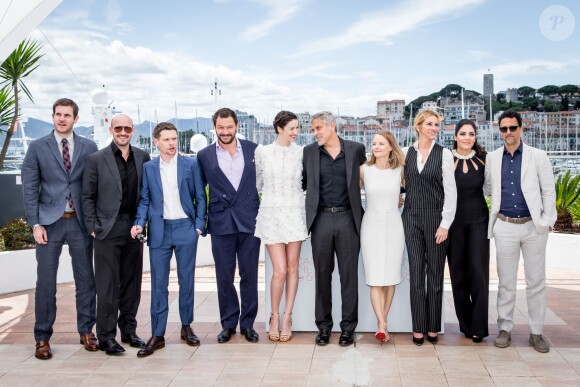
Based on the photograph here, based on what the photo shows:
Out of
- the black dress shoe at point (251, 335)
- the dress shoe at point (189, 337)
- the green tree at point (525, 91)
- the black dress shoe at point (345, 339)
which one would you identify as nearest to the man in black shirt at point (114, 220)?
the dress shoe at point (189, 337)

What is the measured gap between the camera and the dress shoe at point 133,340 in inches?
175

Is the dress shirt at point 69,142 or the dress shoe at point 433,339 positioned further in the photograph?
the dress shoe at point 433,339

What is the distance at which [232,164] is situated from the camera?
4430mm

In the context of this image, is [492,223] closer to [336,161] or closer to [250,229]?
[336,161]

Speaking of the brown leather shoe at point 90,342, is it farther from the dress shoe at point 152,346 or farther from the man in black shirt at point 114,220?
the dress shoe at point 152,346

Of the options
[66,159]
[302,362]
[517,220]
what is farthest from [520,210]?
[66,159]

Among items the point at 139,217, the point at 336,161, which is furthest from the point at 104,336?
the point at 336,161

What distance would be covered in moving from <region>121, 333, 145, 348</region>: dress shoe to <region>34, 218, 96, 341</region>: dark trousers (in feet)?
1.10

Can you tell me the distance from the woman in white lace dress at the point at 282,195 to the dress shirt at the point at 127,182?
0.88 meters

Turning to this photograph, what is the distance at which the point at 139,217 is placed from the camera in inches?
167

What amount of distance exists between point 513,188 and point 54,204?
10.2 feet

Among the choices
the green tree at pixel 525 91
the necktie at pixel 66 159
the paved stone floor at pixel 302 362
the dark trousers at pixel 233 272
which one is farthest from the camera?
the green tree at pixel 525 91

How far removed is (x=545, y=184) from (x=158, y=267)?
2.71 metres

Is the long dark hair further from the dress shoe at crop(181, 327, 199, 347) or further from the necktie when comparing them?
the necktie
